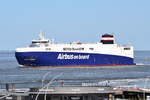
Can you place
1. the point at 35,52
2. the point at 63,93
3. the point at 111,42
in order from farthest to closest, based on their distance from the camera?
the point at 111,42, the point at 35,52, the point at 63,93

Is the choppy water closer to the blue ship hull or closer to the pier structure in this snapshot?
the blue ship hull

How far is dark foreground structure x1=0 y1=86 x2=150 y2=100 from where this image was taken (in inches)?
1236

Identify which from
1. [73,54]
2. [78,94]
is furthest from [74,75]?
[78,94]

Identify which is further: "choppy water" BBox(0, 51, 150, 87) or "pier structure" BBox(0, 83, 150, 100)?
"choppy water" BBox(0, 51, 150, 87)

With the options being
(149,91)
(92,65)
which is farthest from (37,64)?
(149,91)

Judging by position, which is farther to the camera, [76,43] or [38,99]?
[76,43]

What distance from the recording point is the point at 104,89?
31.9 metres

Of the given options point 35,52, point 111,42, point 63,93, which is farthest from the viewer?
point 111,42

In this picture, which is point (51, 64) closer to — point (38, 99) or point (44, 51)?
point (44, 51)

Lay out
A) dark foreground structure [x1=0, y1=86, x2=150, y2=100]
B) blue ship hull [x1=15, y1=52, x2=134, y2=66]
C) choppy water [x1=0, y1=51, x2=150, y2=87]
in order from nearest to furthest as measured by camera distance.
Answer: dark foreground structure [x1=0, y1=86, x2=150, y2=100]
choppy water [x1=0, y1=51, x2=150, y2=87]
blue ship hull [x1=15, y1=52, x2=134, y2=66]

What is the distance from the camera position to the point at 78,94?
3147 centimetres

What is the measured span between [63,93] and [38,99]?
4.73 ft

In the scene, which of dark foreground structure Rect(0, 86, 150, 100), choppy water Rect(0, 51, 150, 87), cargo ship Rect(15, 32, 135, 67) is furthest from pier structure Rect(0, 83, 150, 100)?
cargo ship Rect(15, 32, 135, 67)

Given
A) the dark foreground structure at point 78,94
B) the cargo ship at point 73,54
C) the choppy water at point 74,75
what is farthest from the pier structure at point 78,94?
the cargo ship at point 73,54
